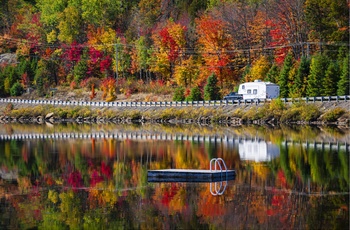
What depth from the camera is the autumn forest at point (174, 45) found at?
9494 centimetres

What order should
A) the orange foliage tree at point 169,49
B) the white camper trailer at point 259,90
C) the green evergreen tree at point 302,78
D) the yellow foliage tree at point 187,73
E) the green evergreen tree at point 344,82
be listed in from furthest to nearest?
the orange foliage tree at point 169,49 < the yellow foliage tree at point 187,73 < the white camper trailer at point 259,90 < the green evergreen tree at point 302,78 < the green evergreen tree at point 344,82

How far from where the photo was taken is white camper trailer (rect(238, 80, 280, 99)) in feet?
292

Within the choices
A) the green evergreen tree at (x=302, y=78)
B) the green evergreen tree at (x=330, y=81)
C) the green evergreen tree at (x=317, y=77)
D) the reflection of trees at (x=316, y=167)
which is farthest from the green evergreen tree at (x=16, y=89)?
the reflection of trees at (x=316, y=167)

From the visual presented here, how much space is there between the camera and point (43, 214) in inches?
1259

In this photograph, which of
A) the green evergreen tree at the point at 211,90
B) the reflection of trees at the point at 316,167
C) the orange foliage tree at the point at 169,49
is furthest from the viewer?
the orange foliage tree at the point at 169,49

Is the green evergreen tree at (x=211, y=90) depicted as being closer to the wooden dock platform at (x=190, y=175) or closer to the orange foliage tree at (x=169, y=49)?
the orange foliage tree at (x=169, y=49)

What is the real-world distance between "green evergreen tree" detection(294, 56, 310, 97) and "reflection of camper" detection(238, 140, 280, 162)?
90.7 feet

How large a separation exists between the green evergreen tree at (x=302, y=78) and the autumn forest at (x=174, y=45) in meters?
0.10

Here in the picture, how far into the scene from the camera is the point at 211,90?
9744 centimetres

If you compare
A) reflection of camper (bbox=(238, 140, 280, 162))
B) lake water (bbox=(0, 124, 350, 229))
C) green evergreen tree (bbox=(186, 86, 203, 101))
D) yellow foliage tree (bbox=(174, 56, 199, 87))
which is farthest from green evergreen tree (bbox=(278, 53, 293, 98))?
reflection of camper (bbox=(238, 140, 280, 162))

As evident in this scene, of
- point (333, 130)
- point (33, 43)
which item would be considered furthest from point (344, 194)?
point (33, 43)

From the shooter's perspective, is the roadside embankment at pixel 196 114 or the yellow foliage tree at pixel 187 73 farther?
the yellow foliage tree at pixel 187 73

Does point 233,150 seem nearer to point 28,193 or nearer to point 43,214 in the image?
point 28,193

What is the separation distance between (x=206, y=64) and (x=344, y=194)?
249 ft
